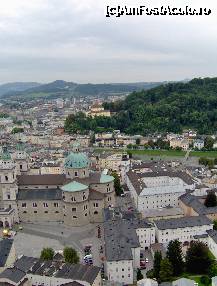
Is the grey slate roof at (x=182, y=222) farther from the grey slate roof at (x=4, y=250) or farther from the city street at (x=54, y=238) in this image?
the grey slate roof at (x=4, y=250)

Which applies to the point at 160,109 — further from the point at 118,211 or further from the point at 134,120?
the point at 118,211

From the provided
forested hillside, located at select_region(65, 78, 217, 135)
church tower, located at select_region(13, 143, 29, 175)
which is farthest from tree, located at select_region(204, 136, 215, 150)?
church tower, located at select_region(13, 143, 29, 175)

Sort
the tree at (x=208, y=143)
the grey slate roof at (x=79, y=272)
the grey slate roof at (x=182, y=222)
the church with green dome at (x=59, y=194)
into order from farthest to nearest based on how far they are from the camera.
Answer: the tree at (x=208, y=143)
the church with green dome at (x=59, y=194)
the grey slate roof at (x=182, y=222)
the grey slate roof at (x=79, y=272)

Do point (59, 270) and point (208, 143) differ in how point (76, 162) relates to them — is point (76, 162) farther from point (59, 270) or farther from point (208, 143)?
point (208, 143)

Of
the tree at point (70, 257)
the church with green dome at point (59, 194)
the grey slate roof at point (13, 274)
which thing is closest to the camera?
the grey slate roof at point (13, 274)

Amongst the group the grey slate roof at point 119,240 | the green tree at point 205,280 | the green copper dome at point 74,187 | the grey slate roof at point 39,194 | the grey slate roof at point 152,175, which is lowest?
the green tree at point 205,280

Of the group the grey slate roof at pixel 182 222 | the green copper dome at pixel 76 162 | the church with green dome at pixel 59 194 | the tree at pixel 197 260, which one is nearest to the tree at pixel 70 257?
the grey slate roof at pixel 182 222

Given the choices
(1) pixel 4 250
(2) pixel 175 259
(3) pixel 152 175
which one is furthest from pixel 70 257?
(3) pixel 152 175
